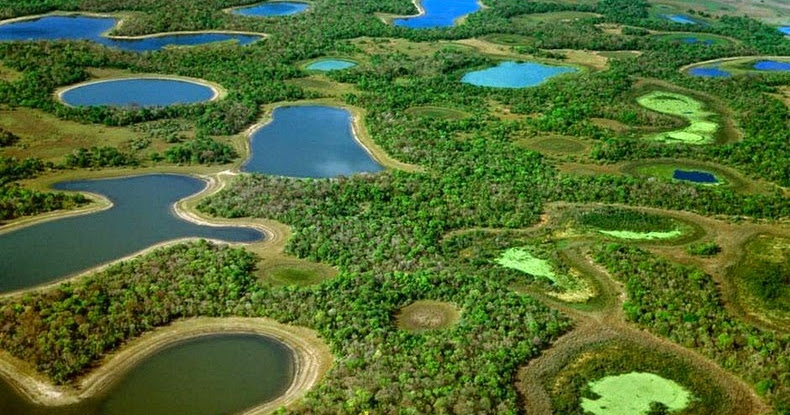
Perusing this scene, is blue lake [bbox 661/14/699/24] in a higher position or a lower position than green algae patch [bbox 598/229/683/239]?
higher

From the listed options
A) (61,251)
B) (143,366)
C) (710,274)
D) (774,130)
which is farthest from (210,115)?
(774,130)

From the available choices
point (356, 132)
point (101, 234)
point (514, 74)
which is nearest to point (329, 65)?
point (356, 132)

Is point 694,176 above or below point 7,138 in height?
below

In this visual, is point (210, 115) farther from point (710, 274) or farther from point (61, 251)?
point (710, 274)

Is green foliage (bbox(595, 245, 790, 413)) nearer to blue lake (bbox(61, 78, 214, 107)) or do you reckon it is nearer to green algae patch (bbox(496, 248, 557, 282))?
green algae patch (bbox(496, 248, 557, 282))

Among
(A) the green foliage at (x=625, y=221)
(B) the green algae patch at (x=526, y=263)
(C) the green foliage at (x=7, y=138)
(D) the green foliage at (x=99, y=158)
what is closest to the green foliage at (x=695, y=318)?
(B) the green algae patch at (x=526, y=263)

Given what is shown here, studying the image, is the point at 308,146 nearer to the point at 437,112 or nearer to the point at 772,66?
the point at 437,112

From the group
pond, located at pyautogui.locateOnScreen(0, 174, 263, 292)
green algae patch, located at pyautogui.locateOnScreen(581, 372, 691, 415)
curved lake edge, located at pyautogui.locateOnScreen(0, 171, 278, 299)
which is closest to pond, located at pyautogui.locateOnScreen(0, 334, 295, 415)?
curved lake edge, located at pyautogui.locateOnScreen(0, 171, 278, 299)
